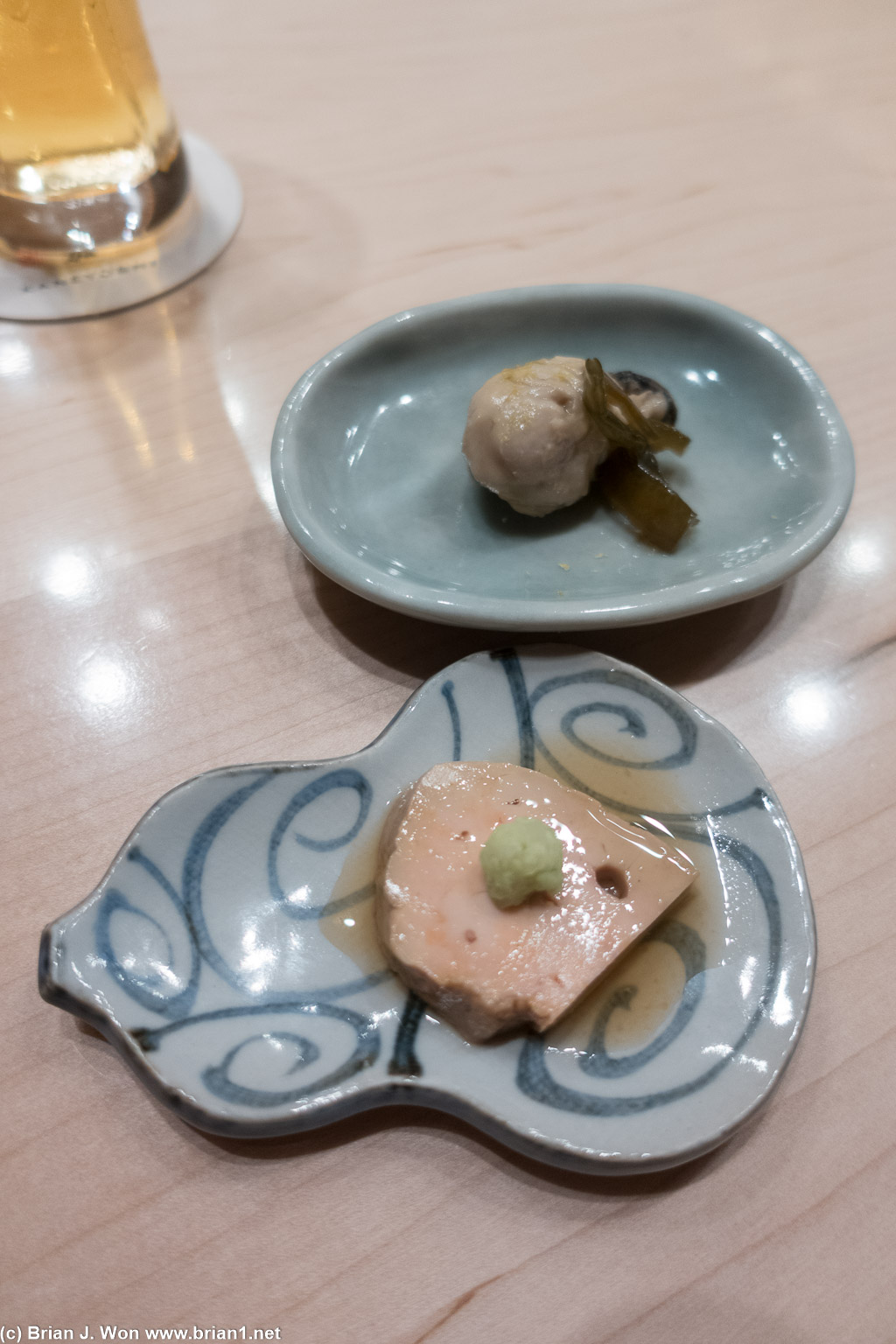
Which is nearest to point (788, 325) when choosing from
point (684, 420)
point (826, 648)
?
point (684, 420)

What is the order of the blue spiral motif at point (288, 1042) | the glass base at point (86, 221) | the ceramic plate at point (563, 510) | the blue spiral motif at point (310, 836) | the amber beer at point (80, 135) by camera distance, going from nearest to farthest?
1. the blue spiral motif at point (288, 1042)
2. the blue spiral motif at point (310, 836)
3. the ceramic plate at point (563, 510)
4. the amber beer at point (80, 135)
5. the glass base at point (86, 221)

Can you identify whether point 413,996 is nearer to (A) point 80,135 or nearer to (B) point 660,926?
(B) point 660,926

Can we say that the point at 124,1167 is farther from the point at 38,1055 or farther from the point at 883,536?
the point at 883,536

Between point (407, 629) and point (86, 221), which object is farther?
point (86, 221)

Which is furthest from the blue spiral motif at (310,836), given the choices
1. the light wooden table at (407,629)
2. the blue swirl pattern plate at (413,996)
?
the light wooden table at (407,629)

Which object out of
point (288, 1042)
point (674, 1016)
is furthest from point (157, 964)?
point (674, 1016)

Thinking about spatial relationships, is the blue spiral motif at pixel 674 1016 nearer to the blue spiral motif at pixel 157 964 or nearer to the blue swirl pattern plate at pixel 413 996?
the blue swirl pattern plate at pixel 413 996
